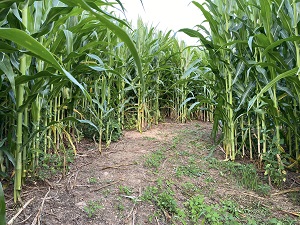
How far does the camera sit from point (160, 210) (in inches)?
43.7

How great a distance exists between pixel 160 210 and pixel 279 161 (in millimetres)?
801

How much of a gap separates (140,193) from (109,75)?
3.85 feet

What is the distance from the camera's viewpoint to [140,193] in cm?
122

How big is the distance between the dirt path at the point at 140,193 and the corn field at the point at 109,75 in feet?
0.49

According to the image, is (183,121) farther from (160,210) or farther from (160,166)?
(160,210)

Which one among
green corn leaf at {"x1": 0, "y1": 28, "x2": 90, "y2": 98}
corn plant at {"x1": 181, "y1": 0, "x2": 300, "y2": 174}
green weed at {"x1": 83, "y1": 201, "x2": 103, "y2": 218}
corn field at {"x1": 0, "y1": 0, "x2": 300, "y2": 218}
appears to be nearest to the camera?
green corn leaf at {"x1": 0, "y1": 28, "x2": 90, "y2": 98}

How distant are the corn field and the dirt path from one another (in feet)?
0.49

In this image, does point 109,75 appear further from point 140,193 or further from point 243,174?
point 243,174

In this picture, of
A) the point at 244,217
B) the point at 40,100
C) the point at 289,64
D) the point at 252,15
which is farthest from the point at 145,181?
the point at 252,15

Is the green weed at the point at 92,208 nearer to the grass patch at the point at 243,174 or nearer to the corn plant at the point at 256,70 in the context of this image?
the grass patch at the point at 243,174

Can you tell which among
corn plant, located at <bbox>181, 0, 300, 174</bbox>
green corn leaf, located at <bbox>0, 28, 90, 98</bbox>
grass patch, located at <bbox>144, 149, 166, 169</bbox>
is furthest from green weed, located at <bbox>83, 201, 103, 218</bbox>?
corn plant, located at <bbox>181, 0, 300, 174</bbox>

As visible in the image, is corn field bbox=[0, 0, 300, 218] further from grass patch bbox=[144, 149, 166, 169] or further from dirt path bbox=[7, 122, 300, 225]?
grass patch bbox=[144, 149, 166, 169]

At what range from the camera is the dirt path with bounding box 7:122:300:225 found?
39.7 inches

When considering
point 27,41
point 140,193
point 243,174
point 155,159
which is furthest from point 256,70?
point 27,41
